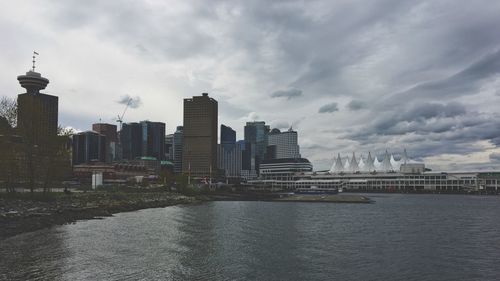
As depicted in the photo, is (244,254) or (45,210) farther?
(45,210)

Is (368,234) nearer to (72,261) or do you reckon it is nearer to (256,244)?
(256,244)

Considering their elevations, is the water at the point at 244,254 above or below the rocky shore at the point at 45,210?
below

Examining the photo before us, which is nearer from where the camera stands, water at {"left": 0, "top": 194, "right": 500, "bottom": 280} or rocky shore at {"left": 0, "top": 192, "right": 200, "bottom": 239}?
water at {"left": 0, "top": 194, "right": 500, "bottom": 280}

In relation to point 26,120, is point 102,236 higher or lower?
lower

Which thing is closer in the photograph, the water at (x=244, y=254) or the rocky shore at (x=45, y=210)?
the water at (x=244, y=254)

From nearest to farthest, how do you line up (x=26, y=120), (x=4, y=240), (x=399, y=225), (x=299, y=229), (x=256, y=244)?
(x=4, y=240) → (x=256, y=244) → (x=299, y=229) → (x=399, y=225) → (x=26, y=120)

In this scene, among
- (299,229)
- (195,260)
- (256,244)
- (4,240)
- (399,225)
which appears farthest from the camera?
(399,225)

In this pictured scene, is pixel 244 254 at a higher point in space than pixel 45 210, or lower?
lower

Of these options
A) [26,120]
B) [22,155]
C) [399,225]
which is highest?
[26,120]

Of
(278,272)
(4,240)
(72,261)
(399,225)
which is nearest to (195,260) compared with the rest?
(278,272)

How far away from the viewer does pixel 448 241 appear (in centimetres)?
4803

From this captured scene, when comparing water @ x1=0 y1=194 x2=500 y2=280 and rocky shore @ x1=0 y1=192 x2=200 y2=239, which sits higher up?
rocky shore @ x1=0 y1=192 x2=200 y2=239

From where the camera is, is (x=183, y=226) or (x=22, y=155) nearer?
(x=183, y=226)

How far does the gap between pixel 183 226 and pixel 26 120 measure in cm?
3648
